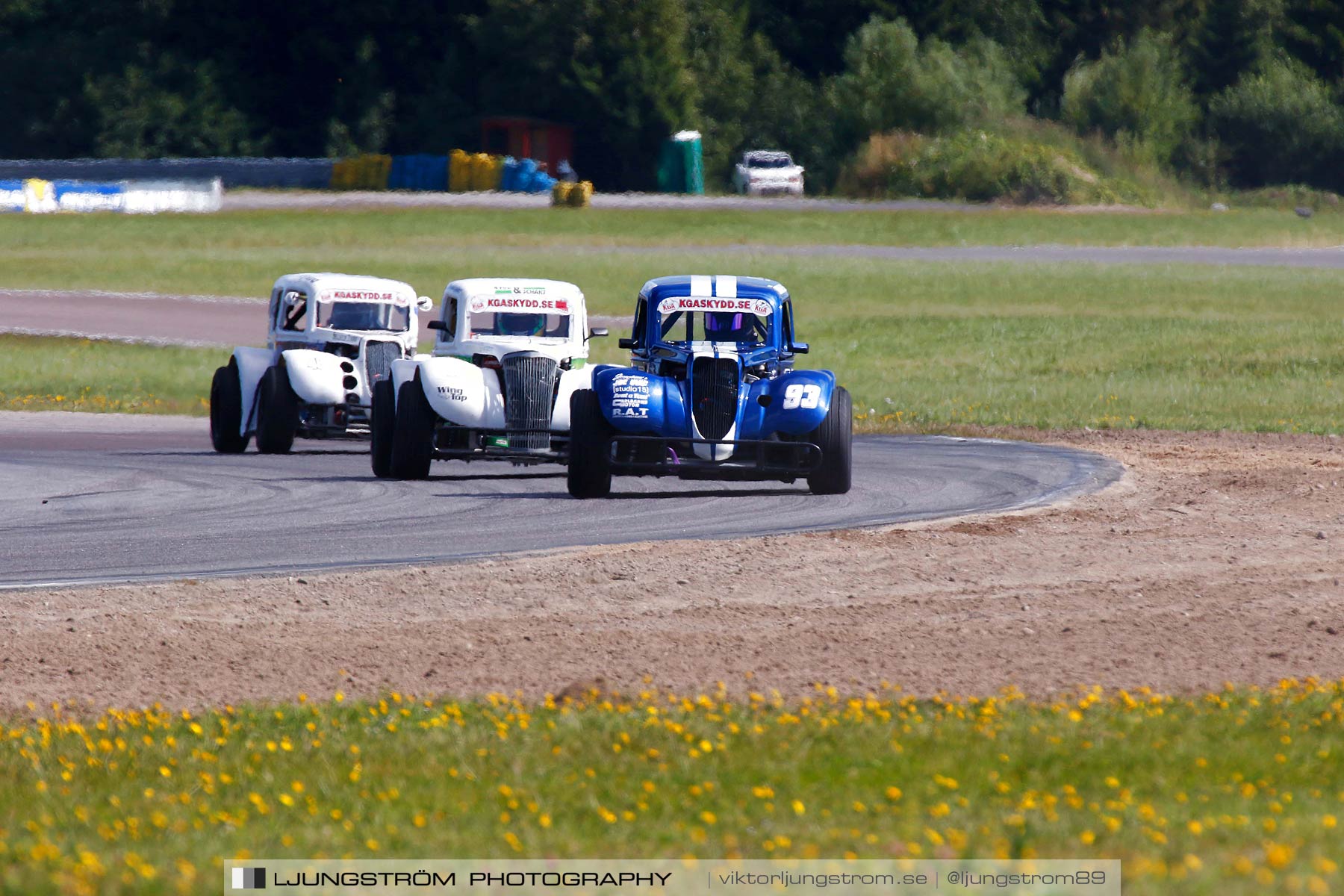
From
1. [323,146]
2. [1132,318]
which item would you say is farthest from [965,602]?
[323,146]

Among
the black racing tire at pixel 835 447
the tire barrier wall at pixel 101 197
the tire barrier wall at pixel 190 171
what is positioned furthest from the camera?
the tire barrier wall at pixel 190 171

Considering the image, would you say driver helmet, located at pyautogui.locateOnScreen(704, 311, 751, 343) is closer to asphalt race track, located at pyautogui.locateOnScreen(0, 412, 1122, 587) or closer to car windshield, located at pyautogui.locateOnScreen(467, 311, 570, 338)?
asphalt race track, located at pyautogui.locateOnScreen(0, 412, 1122, 587)

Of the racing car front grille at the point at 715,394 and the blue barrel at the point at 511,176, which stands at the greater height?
the blue barrel at the point at 511,176

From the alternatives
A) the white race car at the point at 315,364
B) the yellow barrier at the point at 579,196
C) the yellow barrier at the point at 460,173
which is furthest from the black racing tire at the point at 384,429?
the yellow barrier at the point at 460,173

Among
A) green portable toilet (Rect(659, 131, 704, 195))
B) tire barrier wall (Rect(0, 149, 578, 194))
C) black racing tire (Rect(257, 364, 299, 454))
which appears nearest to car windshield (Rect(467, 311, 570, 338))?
black racing tire (Rect(257, 364, 299, 454))

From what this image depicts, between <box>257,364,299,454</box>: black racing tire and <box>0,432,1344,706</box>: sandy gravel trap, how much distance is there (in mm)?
7166

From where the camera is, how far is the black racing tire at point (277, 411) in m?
19.0

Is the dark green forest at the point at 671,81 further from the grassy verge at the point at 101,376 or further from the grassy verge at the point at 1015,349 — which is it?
the grassy verge at the point at 101,376

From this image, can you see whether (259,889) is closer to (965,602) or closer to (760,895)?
(760,895)

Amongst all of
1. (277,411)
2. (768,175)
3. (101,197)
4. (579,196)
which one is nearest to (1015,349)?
(277,411)

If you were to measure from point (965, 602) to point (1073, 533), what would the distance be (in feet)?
8.97

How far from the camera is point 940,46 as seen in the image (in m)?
77.3

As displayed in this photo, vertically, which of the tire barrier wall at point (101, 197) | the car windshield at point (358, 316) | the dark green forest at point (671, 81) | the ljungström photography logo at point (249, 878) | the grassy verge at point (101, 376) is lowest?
the grassy verge at point (101, 376)

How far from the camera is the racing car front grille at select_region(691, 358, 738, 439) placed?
1540 cm
